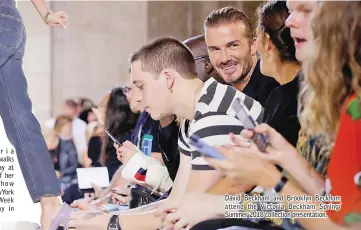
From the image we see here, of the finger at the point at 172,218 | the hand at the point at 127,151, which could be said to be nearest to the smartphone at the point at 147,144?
the hand at the point at 127,151

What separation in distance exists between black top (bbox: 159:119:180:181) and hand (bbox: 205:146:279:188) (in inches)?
40.5

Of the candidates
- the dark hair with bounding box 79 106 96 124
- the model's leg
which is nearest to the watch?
the model's leg

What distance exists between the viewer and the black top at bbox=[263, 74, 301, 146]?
198cm

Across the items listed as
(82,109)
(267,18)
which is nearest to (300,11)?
(267,18)

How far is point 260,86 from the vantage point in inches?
96.2

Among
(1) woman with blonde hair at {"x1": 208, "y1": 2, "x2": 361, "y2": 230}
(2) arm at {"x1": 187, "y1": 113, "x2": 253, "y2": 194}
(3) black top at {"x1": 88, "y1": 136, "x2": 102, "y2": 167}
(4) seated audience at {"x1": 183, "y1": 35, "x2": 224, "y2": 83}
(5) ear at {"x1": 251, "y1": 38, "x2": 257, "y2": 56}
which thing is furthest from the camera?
(3) black top at {"x1": 88, "y1": 136, "x2": 102, "y2": 167}

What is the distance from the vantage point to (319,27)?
1.61m

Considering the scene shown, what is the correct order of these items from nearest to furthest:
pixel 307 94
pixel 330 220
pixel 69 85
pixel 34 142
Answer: pixel 330 220 < pixel 307 94 < pixel 34 142 < pixel 69 85

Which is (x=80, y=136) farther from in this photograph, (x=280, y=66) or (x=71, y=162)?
(x=280, y=66)

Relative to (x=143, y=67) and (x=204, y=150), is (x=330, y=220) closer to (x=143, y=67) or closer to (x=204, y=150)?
(x=204, y=150)

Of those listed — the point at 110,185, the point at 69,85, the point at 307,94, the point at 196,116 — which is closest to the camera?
the point at 307,94

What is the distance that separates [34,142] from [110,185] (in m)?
0.93

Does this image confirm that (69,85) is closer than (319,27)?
No

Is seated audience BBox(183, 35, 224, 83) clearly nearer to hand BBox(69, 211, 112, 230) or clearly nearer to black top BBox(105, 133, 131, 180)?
hand BBox(69, 211, 112, 230)
